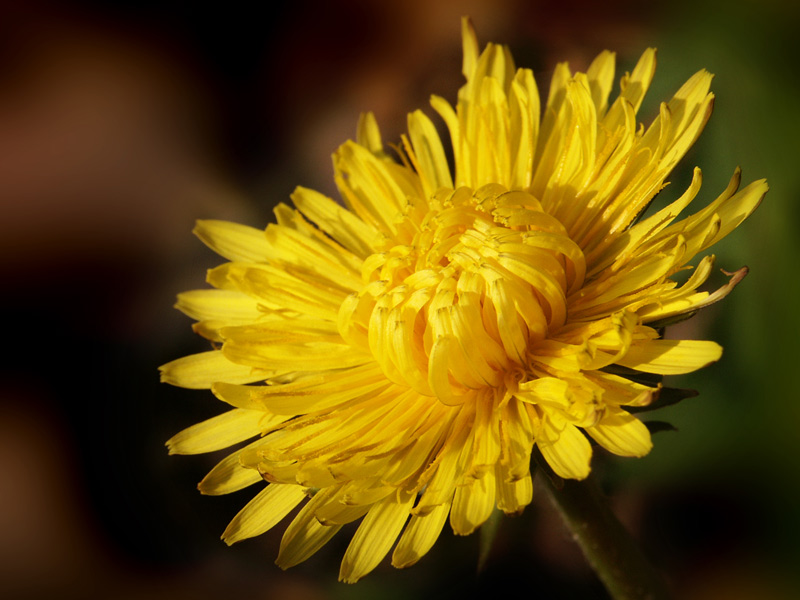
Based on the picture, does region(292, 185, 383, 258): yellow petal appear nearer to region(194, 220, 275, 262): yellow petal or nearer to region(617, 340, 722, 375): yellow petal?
region(194, 220, 275, 262): yellow petal

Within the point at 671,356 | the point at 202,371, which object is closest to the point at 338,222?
the point at 202,371

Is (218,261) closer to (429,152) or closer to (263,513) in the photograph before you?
(429,152)

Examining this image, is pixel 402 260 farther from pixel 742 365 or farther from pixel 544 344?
pixel 742 365

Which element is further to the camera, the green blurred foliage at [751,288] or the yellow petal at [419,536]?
the green blurred foliage at [751,288]

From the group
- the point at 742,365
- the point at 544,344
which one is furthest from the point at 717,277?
the point at 544,344

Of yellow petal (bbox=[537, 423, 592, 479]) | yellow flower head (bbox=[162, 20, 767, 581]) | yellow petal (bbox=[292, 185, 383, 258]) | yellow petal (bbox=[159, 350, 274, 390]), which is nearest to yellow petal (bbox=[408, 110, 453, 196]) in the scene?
yellow flower head (bbox=[162, 20, 767, 581])

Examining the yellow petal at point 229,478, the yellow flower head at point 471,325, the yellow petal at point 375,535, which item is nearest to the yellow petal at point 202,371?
the yellow flower head at point 471,325

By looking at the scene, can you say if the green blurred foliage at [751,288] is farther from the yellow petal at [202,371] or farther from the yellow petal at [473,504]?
the yellow petal at [202,371]
